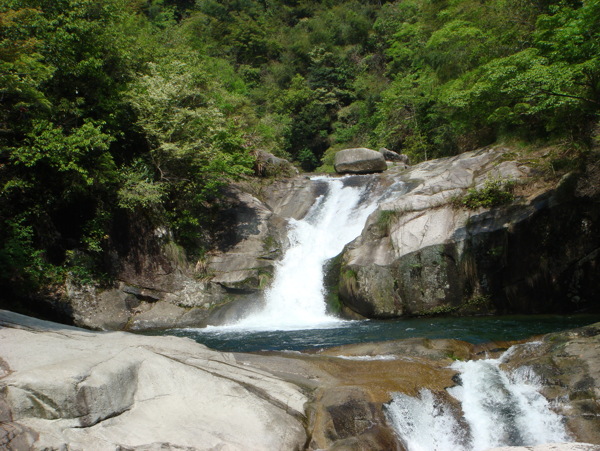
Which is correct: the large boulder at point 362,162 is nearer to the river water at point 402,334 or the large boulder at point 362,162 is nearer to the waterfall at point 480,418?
the river water at point 402,334

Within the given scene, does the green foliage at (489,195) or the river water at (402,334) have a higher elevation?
the green foliage at (489,195)

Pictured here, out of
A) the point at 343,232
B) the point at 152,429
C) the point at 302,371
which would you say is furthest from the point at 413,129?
the point at 152,429

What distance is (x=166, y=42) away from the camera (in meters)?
24.2

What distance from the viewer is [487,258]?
13375 mm

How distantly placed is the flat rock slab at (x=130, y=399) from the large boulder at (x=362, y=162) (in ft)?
58.8

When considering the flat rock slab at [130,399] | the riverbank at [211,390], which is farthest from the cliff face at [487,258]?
the flat rock slab at [130,399]

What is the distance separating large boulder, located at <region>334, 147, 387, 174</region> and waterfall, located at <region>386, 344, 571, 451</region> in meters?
17.1

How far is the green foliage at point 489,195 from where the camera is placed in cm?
1393

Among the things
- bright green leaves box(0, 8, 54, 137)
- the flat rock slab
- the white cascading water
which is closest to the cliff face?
the white cascading water

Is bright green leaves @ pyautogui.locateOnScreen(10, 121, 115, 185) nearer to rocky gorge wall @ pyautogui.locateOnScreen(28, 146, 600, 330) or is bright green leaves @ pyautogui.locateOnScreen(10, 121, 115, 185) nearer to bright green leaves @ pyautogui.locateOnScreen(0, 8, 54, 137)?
bright green leaves @ pyautogui.locateOnScreen(0, 8, 54, 137)

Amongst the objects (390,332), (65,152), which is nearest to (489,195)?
(390,332)

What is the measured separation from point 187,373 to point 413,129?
23810 millimetres

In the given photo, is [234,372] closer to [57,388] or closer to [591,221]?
[57,388]

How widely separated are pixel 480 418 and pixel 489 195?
892 centimetres
